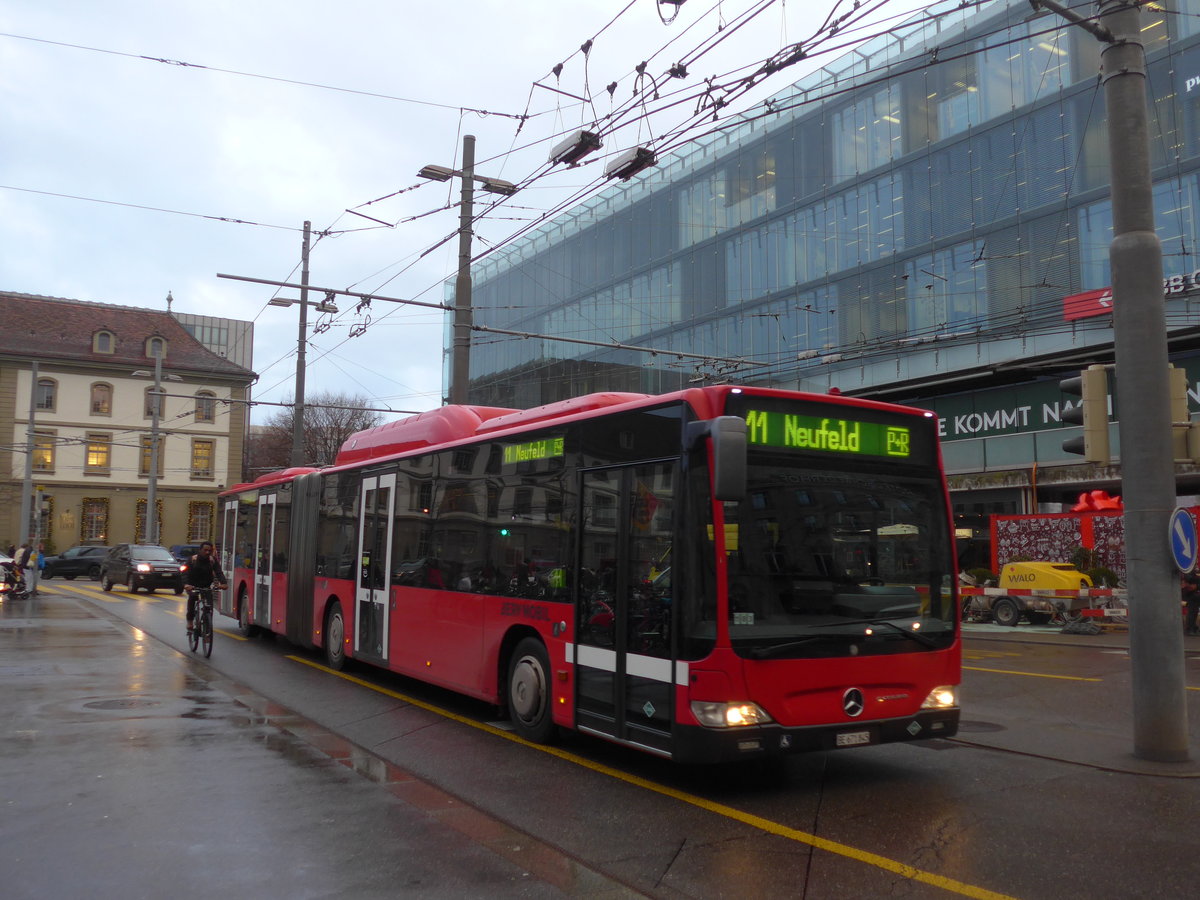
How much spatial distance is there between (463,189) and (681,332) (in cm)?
2362

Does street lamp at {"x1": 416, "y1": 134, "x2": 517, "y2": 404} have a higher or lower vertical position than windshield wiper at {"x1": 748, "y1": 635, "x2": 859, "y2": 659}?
higher

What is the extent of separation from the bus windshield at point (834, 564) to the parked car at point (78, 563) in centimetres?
4681

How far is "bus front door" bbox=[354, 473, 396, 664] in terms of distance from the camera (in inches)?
479

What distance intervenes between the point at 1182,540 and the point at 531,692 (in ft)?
18.0

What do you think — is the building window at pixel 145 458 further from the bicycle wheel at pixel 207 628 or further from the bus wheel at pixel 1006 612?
the bus wheel at pixel 1006 612

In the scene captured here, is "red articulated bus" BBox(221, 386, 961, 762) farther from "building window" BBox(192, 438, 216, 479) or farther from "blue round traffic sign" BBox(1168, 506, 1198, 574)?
"building window" BBox(192, 438, 216, 479)

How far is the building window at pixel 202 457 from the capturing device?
209 ft

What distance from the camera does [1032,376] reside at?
28.8m

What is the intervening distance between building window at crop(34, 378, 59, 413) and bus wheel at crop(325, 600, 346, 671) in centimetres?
5430

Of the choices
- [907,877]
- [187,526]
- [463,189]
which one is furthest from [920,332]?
[187,526]

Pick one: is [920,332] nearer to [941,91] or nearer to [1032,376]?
[1032,376]

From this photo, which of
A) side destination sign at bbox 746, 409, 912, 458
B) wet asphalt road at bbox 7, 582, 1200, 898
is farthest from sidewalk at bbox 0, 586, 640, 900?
side destination sign at bbox 746, 409, 912, 458

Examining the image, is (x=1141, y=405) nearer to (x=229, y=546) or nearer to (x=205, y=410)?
(x=229, y=546)

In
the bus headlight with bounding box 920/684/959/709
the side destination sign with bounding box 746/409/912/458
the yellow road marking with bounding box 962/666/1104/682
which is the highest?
the side destination sign with bounding box 746/409/912/458
